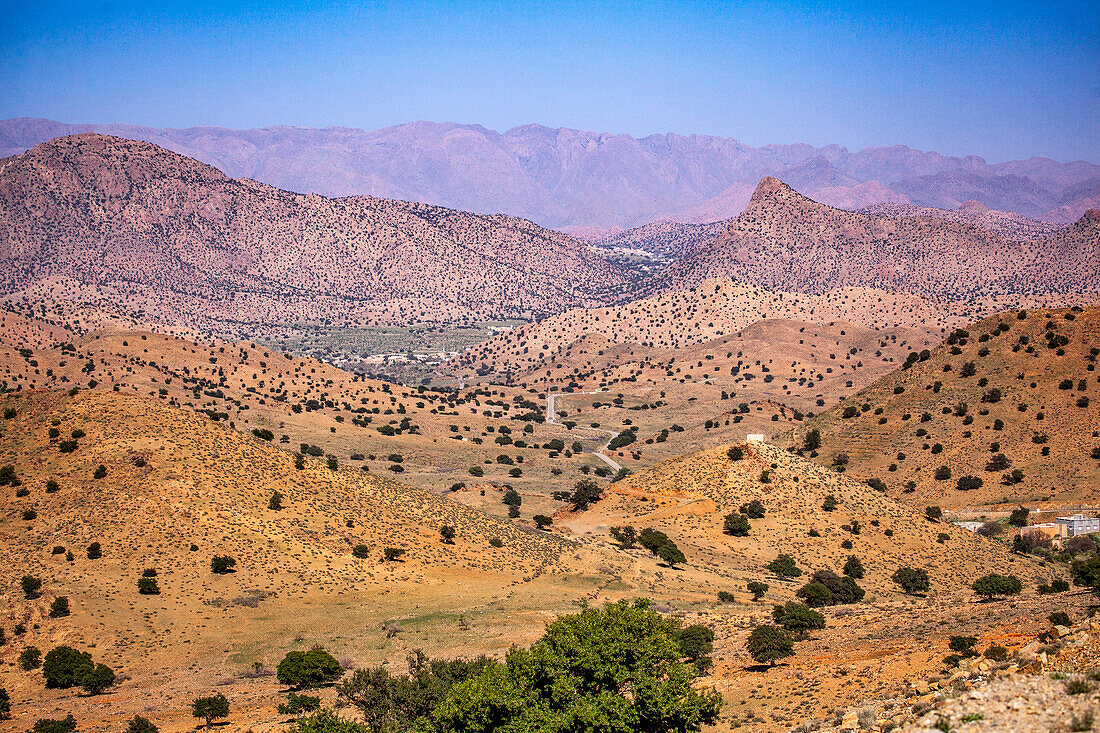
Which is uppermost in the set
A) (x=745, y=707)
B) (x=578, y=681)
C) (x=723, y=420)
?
(x=578, y=681)

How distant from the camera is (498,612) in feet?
148

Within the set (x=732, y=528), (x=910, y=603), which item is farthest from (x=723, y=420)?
(x=910, y=603)

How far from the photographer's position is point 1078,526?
6556 centimetres

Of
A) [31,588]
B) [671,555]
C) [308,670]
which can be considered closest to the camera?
[308,670]

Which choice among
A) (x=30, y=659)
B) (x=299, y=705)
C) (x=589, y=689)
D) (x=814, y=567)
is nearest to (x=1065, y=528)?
(x=814, y=567)

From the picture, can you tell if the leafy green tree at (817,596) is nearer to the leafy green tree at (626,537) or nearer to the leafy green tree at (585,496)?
the leafy green tree at (626,537)

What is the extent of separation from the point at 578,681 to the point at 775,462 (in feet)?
161

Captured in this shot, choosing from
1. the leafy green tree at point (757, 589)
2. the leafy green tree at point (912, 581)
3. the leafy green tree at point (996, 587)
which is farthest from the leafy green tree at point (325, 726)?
the leafy green tree at point (912, 581)

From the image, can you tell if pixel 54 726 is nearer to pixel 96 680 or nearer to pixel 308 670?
pixel 96 680

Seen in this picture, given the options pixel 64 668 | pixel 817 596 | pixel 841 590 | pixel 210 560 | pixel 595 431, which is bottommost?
pixel 595 431

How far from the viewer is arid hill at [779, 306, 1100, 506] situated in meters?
78.4

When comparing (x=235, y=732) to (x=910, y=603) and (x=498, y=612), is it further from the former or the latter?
(x=910, y=603)

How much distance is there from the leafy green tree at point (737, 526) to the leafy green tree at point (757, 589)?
1104cm

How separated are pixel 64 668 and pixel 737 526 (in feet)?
142
